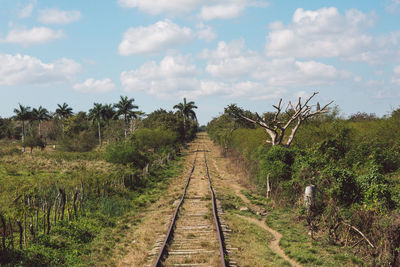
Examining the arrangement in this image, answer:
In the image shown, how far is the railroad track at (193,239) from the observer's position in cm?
862

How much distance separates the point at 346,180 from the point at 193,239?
5707 mm

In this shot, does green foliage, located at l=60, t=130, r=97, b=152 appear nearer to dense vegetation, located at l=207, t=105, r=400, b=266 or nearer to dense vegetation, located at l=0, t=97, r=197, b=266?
dense vegetation, located at l=0, t=97, r=197, b=266

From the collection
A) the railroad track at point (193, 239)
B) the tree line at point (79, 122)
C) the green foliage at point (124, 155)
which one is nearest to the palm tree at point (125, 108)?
the tree line at point (79, 122)

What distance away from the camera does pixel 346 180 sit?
11.3 meters

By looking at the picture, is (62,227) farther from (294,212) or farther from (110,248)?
(294,212)

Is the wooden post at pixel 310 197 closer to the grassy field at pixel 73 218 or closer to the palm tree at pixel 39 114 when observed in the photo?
the grassy field at pixel 73 218

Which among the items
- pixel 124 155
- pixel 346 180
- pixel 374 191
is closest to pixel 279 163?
pixel 346 180

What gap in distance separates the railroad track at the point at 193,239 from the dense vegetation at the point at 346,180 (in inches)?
137

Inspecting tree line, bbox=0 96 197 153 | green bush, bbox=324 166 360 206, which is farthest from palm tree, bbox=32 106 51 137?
green bush, bbox=324 166 360 206

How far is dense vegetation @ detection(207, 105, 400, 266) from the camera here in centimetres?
887

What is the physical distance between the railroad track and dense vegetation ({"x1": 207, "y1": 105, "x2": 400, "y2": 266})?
3474 millimetres

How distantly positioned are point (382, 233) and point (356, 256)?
42.3 inches

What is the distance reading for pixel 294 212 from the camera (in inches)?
542

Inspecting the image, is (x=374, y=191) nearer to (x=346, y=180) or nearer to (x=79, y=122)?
(x=346, y=180)
